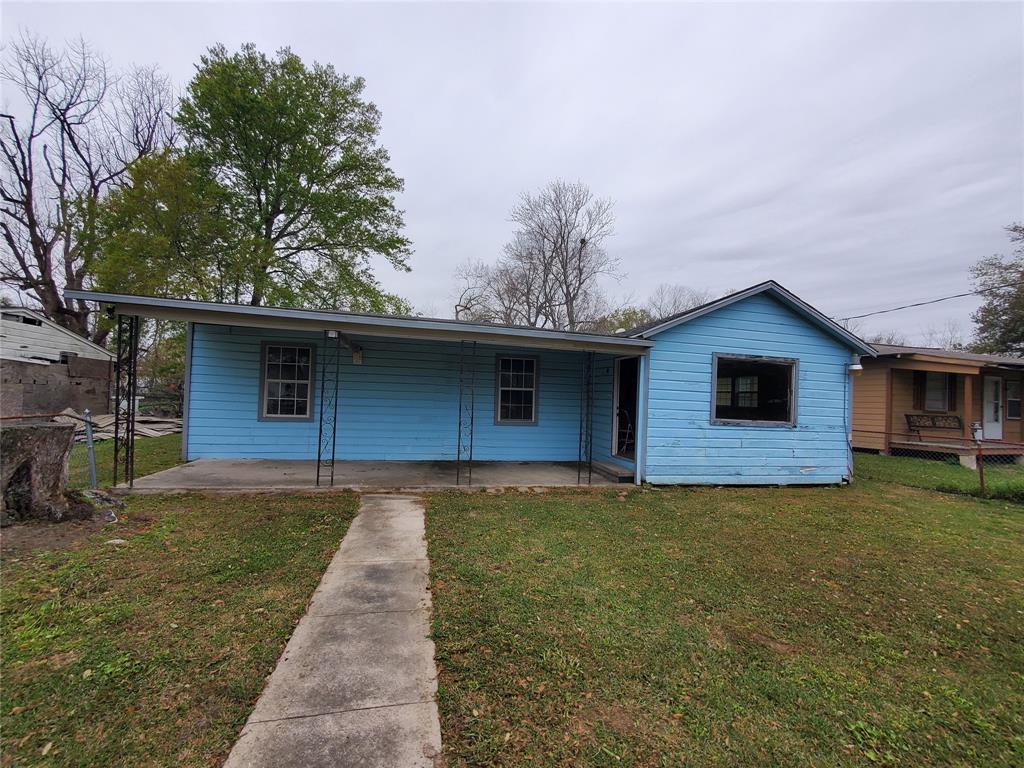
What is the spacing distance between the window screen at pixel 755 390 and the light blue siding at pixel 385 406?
3.20m

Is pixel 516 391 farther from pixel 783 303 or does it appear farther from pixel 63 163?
pixel 63 163

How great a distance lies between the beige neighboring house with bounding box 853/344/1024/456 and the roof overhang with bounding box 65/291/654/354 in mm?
9351

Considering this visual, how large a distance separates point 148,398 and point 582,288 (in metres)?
21.0

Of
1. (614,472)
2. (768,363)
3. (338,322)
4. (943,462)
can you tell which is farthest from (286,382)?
(943,462)

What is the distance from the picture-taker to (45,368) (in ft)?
40.9

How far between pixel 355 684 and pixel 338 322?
469 cm

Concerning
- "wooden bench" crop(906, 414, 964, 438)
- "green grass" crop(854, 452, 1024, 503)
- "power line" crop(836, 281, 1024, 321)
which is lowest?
"green grass" crop(854, 452, 1024, 503)

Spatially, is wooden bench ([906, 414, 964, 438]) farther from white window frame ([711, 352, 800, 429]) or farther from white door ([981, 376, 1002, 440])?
white window frame ([711, 352, 800, 429])

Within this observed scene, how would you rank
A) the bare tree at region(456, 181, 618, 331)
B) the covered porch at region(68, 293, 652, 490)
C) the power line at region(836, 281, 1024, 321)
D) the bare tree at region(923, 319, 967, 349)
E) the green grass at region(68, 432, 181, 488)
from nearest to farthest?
the green grass at region(68, 432, 181, 488), the covered porch at region(68, 293, 652, 490), the power line at region(836, 281, 1024, 321), the bare tree at region(456, 181, 618, 331), the bare tree at region(923, 319, 967, 349)

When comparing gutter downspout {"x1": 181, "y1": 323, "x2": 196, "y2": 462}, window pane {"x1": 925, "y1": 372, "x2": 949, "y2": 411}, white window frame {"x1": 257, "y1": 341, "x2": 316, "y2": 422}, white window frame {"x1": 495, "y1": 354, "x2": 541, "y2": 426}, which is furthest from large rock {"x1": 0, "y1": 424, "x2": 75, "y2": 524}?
window pane {"x1": 925, "y1": 372, "x2": 949, "y2": 411}

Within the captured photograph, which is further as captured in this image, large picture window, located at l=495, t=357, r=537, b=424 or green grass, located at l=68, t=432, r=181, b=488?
large picture window, located at l=495, t=357, r=537, b=424

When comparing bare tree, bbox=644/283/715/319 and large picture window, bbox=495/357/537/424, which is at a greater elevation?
bare tree, bbox=644/283/715/319

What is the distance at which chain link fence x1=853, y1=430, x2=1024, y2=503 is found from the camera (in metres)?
7.60

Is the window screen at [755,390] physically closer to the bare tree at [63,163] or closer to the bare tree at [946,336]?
the bare tree at [63,163]
